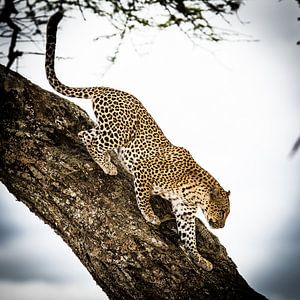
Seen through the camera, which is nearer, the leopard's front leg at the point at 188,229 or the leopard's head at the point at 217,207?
the leopard's front leg at the point at 188,229

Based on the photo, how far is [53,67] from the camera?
3695mm

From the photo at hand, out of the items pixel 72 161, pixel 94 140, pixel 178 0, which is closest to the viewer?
pixel 178 0

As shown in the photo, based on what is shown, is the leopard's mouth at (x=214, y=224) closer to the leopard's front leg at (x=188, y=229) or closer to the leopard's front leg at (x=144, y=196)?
the leopard's front leg at (x=188, y=229)

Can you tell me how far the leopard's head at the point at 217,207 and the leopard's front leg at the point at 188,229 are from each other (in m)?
0.12

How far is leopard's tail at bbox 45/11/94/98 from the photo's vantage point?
322 centimetres

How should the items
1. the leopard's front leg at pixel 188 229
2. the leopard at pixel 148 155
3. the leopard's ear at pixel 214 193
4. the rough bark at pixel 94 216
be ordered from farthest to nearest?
1. the leopard's ear at pixel 214 193
2. the leopard at pixel 148 155
3. the leopard's front leg at pixel 188 229
4. the rough bark at pixel 94 216

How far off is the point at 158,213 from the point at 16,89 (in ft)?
4.14

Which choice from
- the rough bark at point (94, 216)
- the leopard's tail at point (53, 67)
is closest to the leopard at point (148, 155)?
the leopard's tail at point (53, 67)

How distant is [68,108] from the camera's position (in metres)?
3.79

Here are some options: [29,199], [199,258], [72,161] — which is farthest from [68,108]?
[199,258]

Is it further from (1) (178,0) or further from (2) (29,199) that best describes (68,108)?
(1) (178,0)

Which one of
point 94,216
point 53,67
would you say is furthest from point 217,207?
point 53,67

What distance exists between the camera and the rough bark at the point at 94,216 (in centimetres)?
315

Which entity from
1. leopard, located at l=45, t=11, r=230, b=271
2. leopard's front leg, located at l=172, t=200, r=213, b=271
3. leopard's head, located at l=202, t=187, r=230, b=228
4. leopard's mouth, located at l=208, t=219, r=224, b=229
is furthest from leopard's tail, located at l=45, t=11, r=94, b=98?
leopard's mouth, located at l=208, t=219, r=224, b=229
